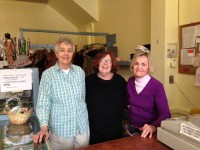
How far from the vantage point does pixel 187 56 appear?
209cm

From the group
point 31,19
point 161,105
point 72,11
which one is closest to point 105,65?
point 161,105

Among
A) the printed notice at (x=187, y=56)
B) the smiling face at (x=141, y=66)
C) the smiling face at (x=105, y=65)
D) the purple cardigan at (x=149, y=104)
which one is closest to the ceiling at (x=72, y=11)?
the printed notice at (x=187, y=56)

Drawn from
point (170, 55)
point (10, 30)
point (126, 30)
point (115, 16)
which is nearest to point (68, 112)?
point (170, 55)

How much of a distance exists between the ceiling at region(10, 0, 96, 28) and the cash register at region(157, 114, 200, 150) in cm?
336

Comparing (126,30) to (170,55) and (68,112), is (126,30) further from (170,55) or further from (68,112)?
(68,112)

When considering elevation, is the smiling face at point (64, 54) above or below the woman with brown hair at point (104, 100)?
above

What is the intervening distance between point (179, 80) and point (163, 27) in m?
0.59

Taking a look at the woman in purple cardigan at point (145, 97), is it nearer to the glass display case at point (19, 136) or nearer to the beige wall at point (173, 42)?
the glass display case at point (19, 136)

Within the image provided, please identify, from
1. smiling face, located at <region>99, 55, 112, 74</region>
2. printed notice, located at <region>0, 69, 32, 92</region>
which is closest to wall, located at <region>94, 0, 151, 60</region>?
smiling face, located at <region>99, 55, 112, 74</region>

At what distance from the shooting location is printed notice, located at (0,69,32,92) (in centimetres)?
153

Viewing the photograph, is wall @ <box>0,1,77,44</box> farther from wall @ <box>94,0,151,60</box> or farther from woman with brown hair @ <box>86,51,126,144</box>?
woman with brown hair @ <box>86,51,126,144</box>

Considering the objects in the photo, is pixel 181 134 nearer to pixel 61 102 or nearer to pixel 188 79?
pixel 61 102

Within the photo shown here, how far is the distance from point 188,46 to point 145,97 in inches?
39.8

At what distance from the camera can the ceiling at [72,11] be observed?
407 centimetres
